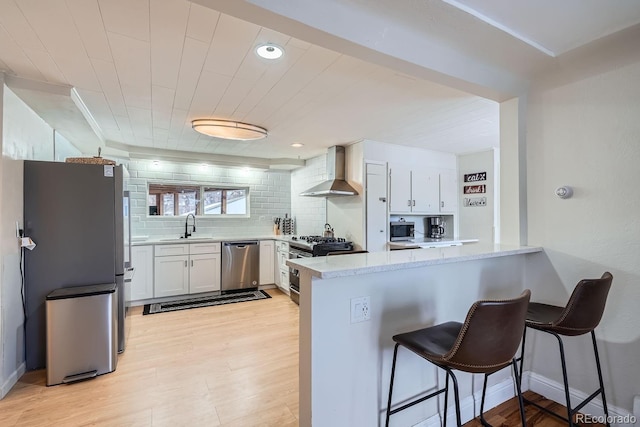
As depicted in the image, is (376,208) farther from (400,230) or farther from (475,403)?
(475,403)

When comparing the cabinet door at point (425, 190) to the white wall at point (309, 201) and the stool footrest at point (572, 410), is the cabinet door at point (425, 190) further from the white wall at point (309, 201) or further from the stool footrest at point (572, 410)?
the stool footrest at point (572, 410)

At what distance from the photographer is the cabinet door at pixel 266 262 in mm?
5043

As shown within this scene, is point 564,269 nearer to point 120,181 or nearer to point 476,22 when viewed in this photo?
point 476,22

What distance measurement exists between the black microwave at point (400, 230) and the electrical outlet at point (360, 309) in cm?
311

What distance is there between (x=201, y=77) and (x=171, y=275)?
3216 mm

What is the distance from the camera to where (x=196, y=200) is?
5164 millimetres

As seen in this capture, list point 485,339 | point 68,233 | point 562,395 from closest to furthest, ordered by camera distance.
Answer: point 485,339 → point 562,395 → point 68,233

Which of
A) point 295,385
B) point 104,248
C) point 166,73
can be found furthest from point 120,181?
point 295,385

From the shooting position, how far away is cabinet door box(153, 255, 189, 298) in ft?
14.1

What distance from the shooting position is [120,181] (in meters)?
2.74

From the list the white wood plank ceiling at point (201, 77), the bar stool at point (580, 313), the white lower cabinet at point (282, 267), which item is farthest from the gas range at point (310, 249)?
the bar stool at point (580, 313)

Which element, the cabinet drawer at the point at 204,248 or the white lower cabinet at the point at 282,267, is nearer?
the cabinet drawer at the point at 204,248

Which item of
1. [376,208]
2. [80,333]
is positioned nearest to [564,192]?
[376,208]

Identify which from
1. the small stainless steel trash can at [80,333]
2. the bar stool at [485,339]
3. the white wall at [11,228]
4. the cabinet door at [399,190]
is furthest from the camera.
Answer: the cabinet door at [399,190]
